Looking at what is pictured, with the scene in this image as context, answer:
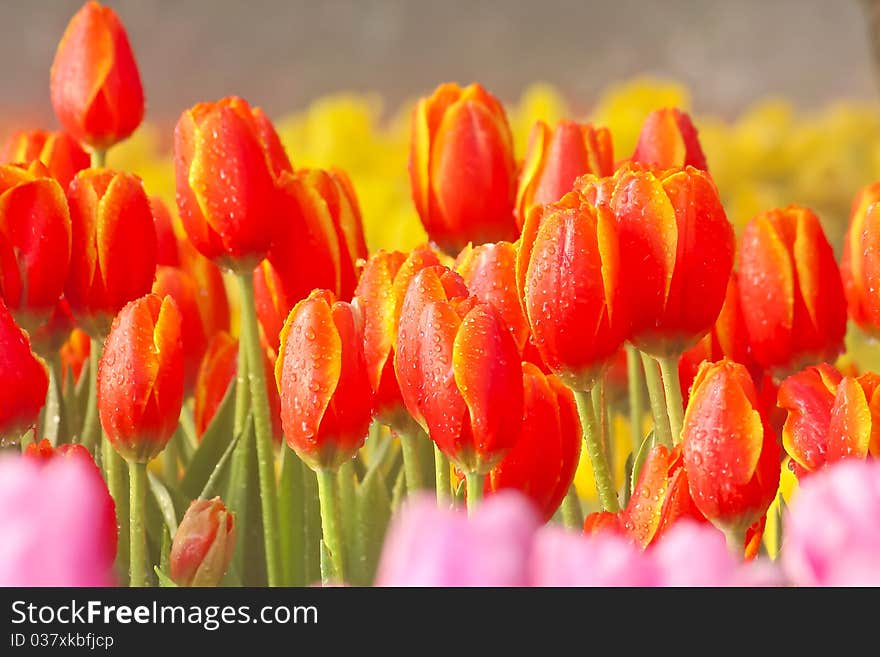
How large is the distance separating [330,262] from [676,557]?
0.25m

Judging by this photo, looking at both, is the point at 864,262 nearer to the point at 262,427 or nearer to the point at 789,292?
the point at 789,292

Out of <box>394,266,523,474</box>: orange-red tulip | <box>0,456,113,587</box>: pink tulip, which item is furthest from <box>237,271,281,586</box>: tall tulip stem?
<box>0,456,113,587</box>: pink tulip

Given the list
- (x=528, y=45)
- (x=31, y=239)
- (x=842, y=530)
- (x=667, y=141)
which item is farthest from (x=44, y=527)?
(x=528, y=45)

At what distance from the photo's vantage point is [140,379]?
0.35 m

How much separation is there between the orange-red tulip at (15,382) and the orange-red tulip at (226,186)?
3.2 inches

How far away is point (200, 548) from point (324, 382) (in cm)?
6

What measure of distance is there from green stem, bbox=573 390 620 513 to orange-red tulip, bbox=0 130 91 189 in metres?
0.24

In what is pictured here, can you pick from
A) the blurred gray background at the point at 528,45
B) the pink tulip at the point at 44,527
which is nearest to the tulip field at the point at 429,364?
the pink tulip at the point at 44,527

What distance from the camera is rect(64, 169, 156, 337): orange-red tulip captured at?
0.40m

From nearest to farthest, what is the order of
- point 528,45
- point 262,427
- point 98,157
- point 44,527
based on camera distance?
1. point 44,527
2. point 262,427
3. point 98,157
4. point 528,45

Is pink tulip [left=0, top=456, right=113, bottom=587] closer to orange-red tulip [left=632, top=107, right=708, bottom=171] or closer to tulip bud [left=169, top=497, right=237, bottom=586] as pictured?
tulip bud [left=169, top=497, right=237, bottom=586]

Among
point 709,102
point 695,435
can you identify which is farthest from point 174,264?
point 709,102

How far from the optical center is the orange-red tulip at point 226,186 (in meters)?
0.40

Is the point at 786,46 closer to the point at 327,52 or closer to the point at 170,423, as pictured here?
the point at 327,52
